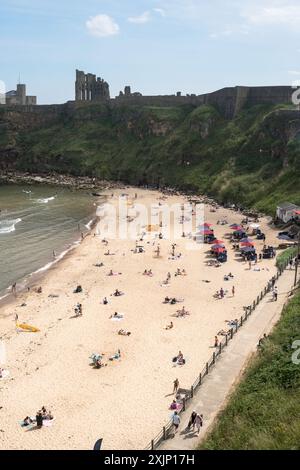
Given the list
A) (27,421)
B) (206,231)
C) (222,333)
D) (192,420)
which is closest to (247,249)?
(206,231)

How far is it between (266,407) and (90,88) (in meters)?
113

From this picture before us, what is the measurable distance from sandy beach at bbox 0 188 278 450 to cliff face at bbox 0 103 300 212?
72.6 ft

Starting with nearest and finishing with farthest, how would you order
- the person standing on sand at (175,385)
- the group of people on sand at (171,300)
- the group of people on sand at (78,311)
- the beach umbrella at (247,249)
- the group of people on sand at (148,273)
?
the person standing on sand at (175,385) → the group of people on sand at (78,311) → the group of people on sand at (171,300) → the group of people on sand at (148,273) → the beach umbrella at (247,249)

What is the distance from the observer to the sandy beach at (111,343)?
1973 centimetres

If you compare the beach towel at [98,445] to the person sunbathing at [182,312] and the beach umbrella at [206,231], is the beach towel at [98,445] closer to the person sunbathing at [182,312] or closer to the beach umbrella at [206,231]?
the person sunbathing at [182,312]

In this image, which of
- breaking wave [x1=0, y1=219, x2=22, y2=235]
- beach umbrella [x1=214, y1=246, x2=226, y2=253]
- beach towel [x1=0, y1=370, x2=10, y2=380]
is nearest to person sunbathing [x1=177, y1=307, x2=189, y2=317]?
beach towel [x1=0, y1=370, x2=10, y2=380]

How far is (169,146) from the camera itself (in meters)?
91.9

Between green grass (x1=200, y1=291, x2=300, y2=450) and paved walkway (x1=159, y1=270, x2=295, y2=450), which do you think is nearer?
green grass (x1=200, y1=291, x2=300, y2=450)

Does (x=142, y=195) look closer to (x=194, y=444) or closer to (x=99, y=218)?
(x=99, y=218)

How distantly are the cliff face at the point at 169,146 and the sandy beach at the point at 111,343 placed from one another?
72.6 ft

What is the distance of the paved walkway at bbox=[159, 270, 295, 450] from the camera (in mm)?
17123

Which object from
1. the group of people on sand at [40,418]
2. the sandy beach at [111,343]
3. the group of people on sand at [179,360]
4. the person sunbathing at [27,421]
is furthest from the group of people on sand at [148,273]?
the person sunbathing at [27,421]

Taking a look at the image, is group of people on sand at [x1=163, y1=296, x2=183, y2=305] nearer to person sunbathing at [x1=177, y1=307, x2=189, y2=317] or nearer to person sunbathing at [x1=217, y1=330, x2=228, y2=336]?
person sunbathing at [x1=177, y1=307, x2=189, y2=317]

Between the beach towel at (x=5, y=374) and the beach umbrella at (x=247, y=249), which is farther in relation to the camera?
the beach umbrella at (x=247, y=249)
